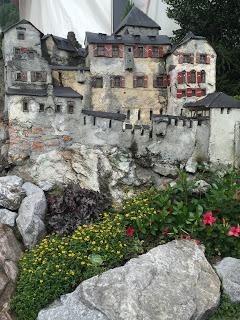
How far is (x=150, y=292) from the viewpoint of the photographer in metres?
13.4

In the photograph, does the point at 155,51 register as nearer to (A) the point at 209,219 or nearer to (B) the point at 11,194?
(B) the point at 11,194

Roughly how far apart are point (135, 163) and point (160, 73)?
293 inches

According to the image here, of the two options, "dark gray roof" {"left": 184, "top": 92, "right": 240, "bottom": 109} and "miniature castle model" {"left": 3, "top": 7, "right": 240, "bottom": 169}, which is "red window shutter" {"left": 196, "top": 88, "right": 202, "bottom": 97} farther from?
"dark gray roof" {"left": 184, "top": 92, "right": 240, "bottom": 109}

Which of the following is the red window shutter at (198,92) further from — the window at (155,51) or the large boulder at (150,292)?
the large boulder at (150,292)

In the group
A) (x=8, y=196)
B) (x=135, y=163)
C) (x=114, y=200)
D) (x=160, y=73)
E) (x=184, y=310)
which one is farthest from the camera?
(x=160, y=73)

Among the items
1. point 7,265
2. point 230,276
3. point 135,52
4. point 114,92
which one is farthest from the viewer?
point 135,52

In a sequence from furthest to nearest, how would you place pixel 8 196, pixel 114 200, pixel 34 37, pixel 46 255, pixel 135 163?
pixel 34 37
pixel 135 163
pixel 114 200
pixel 8 196
pixel 46 255

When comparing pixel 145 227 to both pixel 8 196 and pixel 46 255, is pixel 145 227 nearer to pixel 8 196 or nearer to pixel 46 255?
pixel 46 255

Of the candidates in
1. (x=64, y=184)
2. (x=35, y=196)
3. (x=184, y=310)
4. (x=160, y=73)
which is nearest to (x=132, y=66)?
(x=160, y=73)

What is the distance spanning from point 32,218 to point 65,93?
7296 millimetres

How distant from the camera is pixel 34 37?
23469 millimetres

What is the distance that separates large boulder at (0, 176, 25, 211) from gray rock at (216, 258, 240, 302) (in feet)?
29.0

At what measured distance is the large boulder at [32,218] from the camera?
1652 centimetres

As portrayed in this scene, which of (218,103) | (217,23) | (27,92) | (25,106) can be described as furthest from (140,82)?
(217,23)
